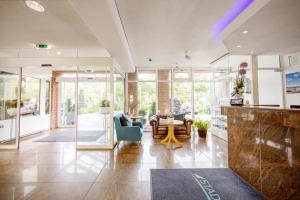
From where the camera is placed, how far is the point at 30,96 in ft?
23.2

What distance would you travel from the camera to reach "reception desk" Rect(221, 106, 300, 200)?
182cm

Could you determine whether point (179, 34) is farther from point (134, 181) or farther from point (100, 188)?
point (100, 188)

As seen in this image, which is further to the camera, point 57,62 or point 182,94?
point 182,94

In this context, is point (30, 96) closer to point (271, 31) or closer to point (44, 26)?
point (44, 26)

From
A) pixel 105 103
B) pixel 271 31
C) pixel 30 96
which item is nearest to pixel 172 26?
pixel 271 31

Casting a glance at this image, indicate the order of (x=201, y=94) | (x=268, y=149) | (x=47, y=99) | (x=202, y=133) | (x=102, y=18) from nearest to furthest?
(x=268, y=149) < (x=102, y=18) < (x=202, y=133) < (x=201, y=94) < (x=47, y=99)

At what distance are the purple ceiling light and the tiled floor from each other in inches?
129

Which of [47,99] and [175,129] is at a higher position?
[47,99]

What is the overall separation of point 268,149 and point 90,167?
11.0ft

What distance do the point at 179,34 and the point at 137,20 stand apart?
50.8 inches

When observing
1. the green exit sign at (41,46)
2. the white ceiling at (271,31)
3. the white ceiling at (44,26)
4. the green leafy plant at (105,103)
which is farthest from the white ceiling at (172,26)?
the green exit sign at (41,46)

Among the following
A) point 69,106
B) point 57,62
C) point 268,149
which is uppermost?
point 57,62

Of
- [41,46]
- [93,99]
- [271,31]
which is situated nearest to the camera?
[271,31]

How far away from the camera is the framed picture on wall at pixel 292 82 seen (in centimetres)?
470
